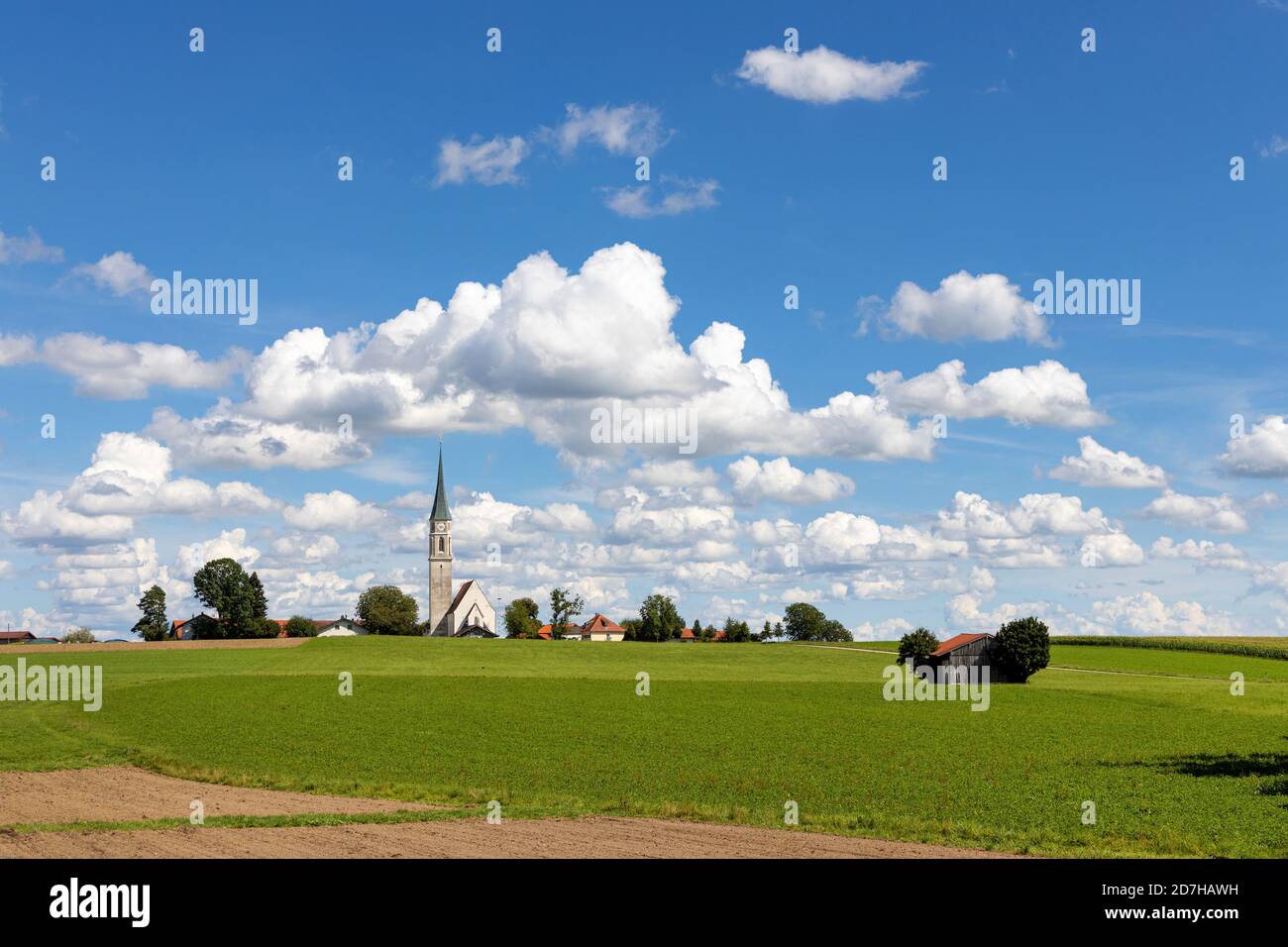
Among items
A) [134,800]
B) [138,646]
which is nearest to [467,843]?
[134,800]

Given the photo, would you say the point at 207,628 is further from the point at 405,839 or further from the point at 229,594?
the point at 405,839

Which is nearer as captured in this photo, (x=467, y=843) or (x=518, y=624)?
(x=467, y=843)

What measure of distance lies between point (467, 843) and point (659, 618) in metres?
156

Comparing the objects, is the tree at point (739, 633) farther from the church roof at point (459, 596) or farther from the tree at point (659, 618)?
the church roof at point (459, 596)

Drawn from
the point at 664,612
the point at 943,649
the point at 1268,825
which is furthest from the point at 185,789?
the point at 664,612

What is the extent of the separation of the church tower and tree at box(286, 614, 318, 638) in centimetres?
Answer: 2762

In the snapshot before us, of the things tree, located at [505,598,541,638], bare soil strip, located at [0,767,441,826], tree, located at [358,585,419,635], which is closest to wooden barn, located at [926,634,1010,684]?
bare soil strip, located at [0,767,441,826]

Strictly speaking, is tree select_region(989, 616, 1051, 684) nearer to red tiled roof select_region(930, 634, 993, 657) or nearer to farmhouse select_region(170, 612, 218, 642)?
red tiled roof select_region(930, 634, 993, 657)

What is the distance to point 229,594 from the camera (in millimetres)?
160625

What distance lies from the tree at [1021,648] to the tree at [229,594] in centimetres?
10773

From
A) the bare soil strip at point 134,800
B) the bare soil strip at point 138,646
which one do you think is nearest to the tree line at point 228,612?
the bare soil strip at point 138,646

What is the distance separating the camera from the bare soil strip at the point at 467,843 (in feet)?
74.4
